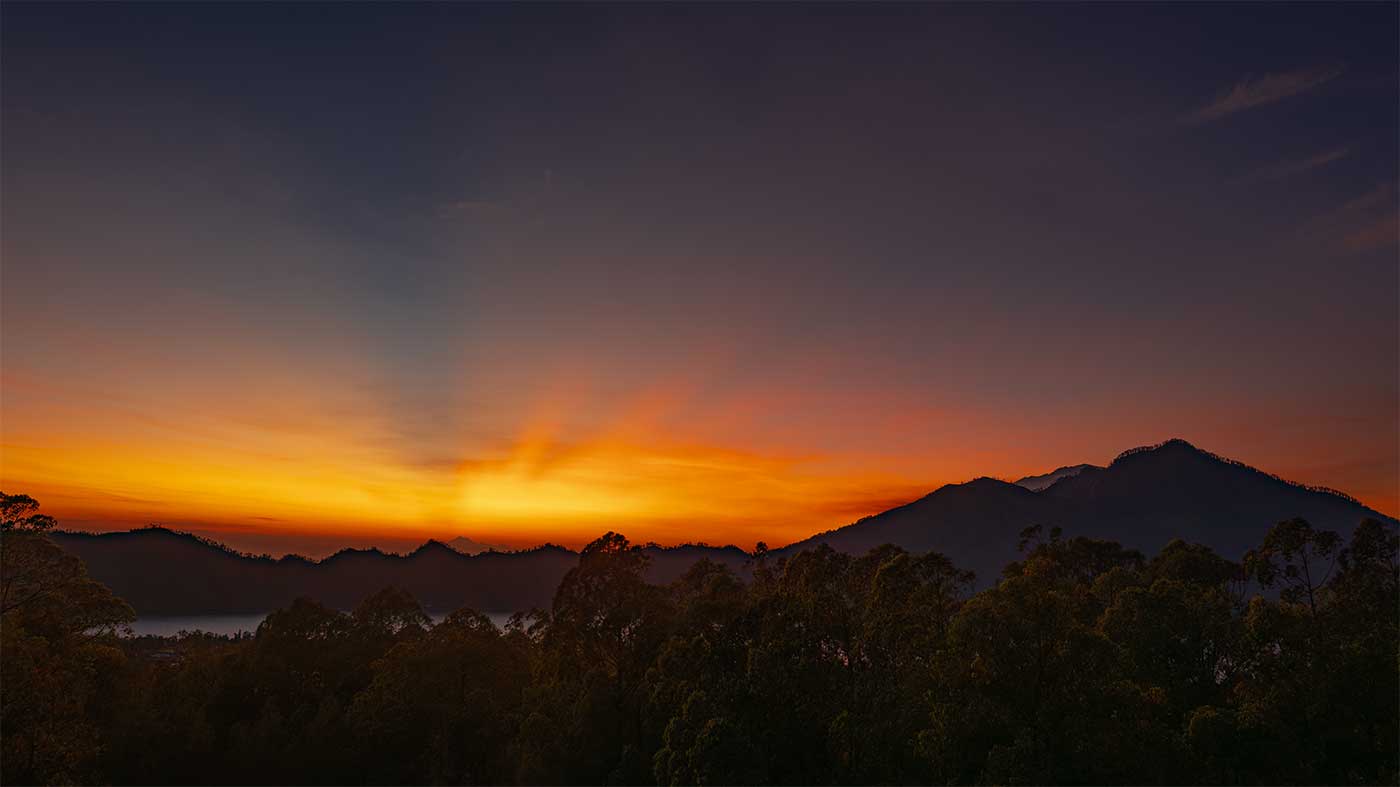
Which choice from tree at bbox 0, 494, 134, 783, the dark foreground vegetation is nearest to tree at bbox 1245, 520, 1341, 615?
the dark foreground vegetation

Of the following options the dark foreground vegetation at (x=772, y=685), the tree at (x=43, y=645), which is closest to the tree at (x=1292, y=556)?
the dark foreground vegetation at (x=772, y=685)

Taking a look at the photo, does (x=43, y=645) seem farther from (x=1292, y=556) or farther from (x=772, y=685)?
(x=1292, y=556)

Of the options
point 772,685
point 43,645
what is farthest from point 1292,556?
point 43,645

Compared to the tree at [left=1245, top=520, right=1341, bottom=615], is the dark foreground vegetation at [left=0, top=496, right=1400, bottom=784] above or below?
below

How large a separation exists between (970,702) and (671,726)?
965 cm

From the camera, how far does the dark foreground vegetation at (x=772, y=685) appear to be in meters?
22.7

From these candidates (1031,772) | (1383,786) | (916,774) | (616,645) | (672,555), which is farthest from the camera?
(672,555)

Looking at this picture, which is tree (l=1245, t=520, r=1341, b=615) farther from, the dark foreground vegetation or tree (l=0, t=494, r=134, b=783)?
tree (l=0, t=494, r=134, b=783)

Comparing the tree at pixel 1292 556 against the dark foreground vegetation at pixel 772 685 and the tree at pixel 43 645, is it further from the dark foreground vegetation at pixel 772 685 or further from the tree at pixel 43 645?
the tree at pixel 43 645

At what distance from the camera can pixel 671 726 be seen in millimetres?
25656

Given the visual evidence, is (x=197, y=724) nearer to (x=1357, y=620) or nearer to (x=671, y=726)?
(x=671, y=726)

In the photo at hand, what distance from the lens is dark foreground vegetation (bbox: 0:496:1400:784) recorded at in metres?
22.7

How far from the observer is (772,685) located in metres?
26.2

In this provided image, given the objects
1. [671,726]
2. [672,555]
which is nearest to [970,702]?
[671,726]
